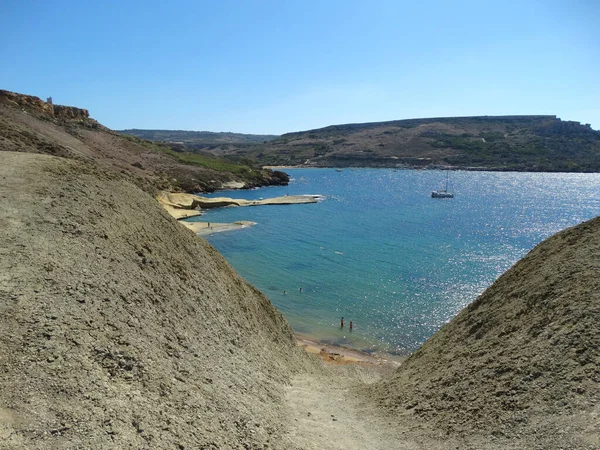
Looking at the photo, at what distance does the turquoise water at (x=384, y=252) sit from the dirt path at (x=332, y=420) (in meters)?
15.8

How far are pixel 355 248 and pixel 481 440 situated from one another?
52.8 meters

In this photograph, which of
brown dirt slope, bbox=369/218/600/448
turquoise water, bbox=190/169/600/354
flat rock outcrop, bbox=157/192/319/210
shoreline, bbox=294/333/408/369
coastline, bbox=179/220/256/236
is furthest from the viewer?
flat rock outcrop, bbox=157/192/319/210

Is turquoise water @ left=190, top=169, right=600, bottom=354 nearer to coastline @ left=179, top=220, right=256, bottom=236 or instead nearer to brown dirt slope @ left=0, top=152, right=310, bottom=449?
coastline @ left=179, top=220, right=256, bottom=236

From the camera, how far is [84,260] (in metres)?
13.0

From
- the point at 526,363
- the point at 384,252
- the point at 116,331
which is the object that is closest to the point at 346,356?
the point at 526,363

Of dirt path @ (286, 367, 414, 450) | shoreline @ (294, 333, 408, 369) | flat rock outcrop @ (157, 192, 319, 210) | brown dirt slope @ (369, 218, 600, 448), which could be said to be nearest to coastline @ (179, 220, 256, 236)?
flat rock outcrop @ (157, 192, 319, 210)

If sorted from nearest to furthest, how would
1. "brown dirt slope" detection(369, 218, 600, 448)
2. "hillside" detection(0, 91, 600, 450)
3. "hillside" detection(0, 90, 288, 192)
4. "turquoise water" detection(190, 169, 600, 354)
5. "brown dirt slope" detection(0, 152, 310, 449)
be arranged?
1. "brown dirt slope" detection(0, 152, 310, 449)
2. "hillside" detection(0, 91, 600, 450)
3. "brown dirt slope" detection(369, 218, 600, 448)
4. "turquoise water" detection(190, 169, 600, 354)
5. "hillside" detection(0, 90, 288, 192)

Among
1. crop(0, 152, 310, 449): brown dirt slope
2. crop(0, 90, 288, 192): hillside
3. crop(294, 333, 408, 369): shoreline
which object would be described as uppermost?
crop(0, 90, 288, 192): hillside

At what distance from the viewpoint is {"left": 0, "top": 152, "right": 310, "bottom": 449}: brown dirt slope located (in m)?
8.47

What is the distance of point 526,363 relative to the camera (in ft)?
40.8

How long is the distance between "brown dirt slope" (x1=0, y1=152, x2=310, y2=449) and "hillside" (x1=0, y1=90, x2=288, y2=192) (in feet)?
163

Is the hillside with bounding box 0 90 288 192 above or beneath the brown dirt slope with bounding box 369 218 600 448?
above

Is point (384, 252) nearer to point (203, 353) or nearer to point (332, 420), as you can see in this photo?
point (332, 420)

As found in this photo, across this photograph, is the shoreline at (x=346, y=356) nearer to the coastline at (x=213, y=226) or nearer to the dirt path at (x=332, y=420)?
the dirt path at (x=332, y=420)
